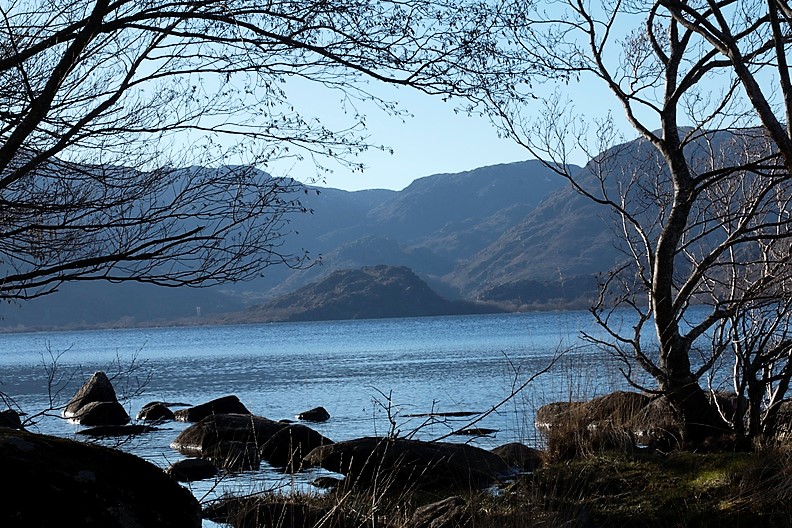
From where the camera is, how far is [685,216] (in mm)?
9383

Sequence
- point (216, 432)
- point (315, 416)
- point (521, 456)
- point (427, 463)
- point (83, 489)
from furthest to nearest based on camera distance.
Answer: point (315, 416)
point (216, 432)
point (521, 456)
point (427, 463)
point (83, 489)

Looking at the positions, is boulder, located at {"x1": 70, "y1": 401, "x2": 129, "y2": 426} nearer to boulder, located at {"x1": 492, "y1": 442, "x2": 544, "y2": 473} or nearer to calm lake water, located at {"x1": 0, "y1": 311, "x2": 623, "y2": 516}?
calm lake water, located at {"x1": 0, "y1": 311, "x2": 623, "y2": 516}

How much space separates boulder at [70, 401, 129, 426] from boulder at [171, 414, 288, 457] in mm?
6867

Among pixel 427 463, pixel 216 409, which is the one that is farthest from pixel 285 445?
pixel 216 409

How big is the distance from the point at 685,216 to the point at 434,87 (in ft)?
12.6

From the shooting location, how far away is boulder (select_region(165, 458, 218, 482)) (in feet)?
47.6

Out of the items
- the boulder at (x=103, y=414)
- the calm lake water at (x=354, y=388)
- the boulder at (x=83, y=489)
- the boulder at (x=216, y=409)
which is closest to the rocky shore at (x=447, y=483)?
the boulder at (x=83, y=489)

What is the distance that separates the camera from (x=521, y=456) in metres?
13.6

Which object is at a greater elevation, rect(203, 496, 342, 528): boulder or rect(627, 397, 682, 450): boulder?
rect(627, 397, 682, 450): boulder

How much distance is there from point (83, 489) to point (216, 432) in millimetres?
14755

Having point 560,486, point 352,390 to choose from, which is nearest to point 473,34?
point 560,486

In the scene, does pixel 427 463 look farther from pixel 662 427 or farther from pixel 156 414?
pixel 156 414

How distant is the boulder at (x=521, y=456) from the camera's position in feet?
42.6

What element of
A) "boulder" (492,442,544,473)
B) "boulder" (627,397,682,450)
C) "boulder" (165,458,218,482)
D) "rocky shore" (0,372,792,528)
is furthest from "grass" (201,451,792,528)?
"boulder" (165,458,218,482)
